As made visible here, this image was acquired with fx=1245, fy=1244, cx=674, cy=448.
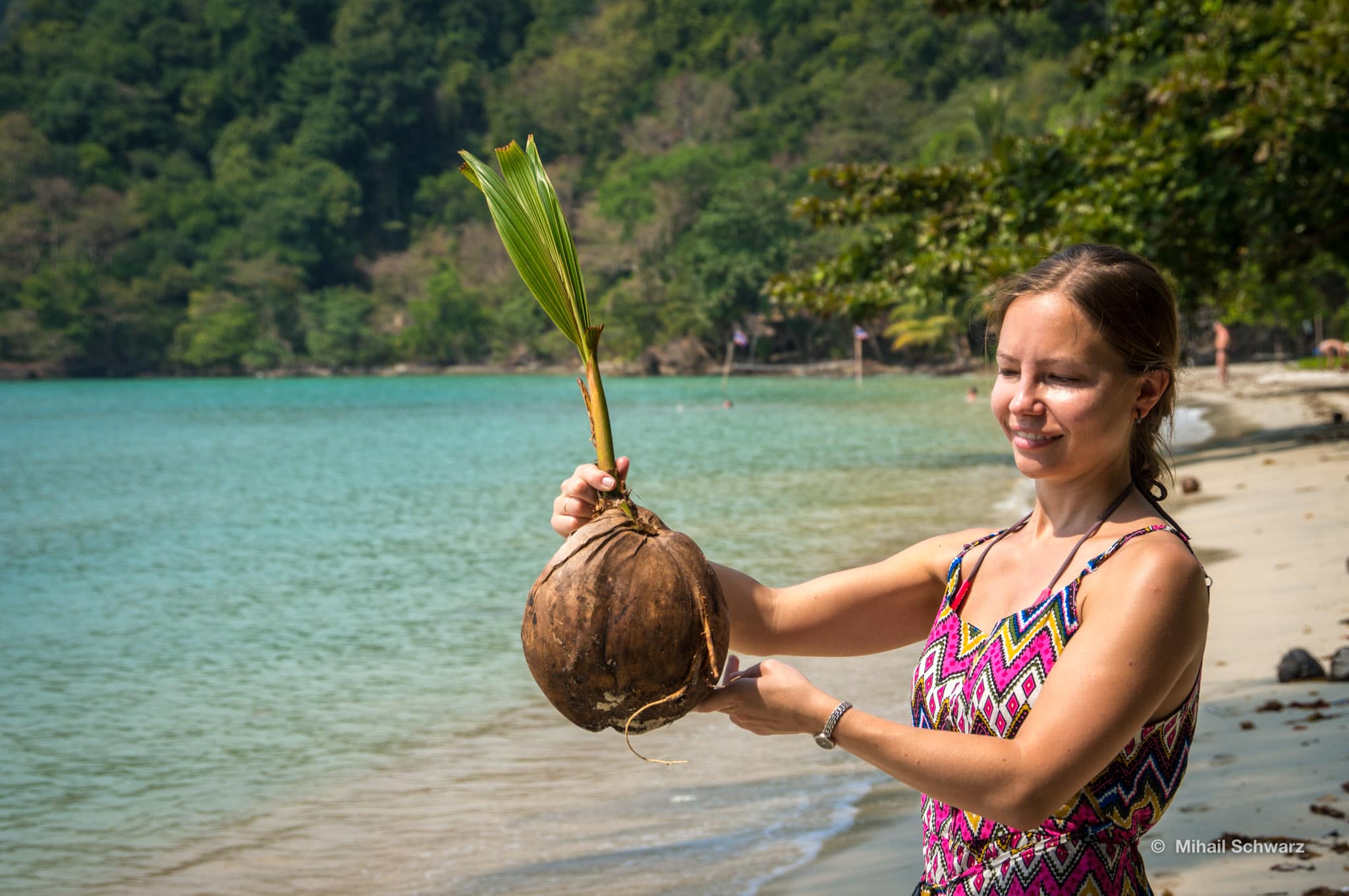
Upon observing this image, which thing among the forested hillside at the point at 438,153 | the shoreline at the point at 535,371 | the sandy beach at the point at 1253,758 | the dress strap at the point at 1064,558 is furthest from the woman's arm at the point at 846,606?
the shoreline at the point at 535,371

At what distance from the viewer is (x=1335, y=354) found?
3388 centimetres

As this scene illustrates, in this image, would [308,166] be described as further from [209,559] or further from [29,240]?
[209,559]

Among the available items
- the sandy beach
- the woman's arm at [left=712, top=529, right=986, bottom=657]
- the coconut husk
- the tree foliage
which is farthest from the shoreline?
the coconut husk

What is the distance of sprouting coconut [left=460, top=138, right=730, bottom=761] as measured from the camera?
154cm

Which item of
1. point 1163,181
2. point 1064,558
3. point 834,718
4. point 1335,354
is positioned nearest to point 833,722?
point 834,718

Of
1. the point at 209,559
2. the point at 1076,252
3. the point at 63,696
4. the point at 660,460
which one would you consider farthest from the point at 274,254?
A: the point at 1076,252

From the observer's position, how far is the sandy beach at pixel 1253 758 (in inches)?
119

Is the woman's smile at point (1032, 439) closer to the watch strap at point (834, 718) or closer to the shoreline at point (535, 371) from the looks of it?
the watch strap at point (834, 718)

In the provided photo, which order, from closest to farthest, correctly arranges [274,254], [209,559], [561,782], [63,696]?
1. [561,782]
2. [63,696]
3. [209,559]
4. [274,254]

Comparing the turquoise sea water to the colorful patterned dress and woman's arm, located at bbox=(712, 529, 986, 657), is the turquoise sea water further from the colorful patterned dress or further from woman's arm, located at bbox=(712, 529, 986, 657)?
the colorful patterned dress

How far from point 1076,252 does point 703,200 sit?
75.1 metres

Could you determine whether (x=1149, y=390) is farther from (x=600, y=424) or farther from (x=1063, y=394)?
(x=600, y=424)

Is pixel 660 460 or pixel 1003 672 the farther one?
pixel 660 460

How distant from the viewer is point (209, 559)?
41.7 feet
